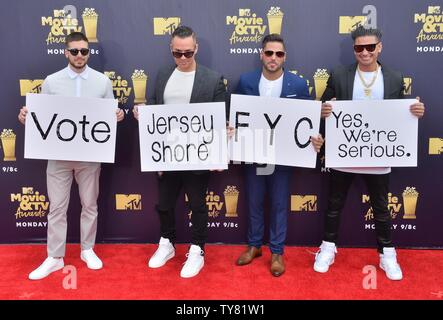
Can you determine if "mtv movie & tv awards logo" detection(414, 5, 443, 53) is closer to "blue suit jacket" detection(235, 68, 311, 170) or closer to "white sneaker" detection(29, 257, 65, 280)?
"blue suit jacket" detection(235, 68, 311, 170)

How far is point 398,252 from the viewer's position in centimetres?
390

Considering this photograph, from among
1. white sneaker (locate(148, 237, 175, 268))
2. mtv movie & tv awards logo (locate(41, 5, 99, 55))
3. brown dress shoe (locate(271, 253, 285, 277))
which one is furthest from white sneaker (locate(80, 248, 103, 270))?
mtv movie & tv awards logo (locate(41, 5, 99, 55))

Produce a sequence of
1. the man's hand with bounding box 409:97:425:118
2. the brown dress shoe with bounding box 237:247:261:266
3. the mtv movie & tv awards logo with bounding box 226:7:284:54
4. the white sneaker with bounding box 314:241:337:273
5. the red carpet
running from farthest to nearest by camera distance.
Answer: the mtv movie & tv awards logo with bounding box 226:7:284:54, the brown dress shoe with bounding box 237:247:261:266, the white sneaker with bounding box 314:241:337:273, the man's hand with bounding box 409:97:425:118, the red carpet

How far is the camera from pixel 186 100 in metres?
3.34

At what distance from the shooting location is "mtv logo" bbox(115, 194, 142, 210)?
4051 millimetres

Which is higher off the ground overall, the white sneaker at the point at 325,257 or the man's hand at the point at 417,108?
the man's hand at the point at 417,108

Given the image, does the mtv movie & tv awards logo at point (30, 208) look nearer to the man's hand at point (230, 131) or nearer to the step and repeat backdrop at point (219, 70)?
the step and repeat backdrop at point (219, 70)

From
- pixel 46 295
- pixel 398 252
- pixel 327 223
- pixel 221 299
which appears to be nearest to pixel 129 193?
pixel 46 295

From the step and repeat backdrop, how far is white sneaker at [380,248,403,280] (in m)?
0.53

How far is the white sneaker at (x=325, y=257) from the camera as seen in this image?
351cm

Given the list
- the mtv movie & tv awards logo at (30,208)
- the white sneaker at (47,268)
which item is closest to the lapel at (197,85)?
the white sneaker at (47,268)

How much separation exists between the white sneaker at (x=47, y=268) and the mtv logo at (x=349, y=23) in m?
2.98

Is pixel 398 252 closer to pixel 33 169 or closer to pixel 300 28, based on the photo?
pixel 300 28

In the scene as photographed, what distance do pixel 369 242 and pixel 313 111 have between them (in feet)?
4.82
